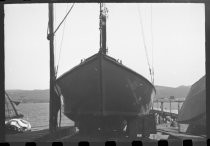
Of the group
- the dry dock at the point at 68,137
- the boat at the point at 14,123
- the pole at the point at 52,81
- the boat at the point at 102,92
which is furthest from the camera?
the boat at the point at 14,123

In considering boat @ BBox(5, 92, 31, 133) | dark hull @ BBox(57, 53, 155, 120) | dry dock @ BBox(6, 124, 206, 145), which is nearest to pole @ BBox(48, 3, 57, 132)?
dry dock @ BBox(6, 124, 206, 145)

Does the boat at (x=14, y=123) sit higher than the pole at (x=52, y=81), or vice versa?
the pole at (x=52, y=81)

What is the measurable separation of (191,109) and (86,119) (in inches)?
297

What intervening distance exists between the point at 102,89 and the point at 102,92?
4.9 inches

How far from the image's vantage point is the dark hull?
1384cm

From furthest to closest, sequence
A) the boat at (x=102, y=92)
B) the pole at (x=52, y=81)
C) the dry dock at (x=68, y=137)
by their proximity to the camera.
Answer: the boat at (x=102, y=92) < the pole at (x=52, y=81) < the dry dock at (x=68, y=137)

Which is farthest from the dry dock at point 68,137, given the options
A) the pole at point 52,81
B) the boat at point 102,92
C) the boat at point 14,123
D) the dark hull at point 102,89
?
the boat at point 14,123

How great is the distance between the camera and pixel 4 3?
4.15 m

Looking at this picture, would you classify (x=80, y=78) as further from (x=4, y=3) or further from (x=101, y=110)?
(x=4, y=3)

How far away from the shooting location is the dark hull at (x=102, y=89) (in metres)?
13.8

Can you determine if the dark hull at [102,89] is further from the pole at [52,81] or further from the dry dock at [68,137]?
the pole at [52,81]

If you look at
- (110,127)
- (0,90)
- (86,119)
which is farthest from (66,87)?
(0,90)

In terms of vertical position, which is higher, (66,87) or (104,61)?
(104,61)

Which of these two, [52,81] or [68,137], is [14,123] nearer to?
[52,81]
